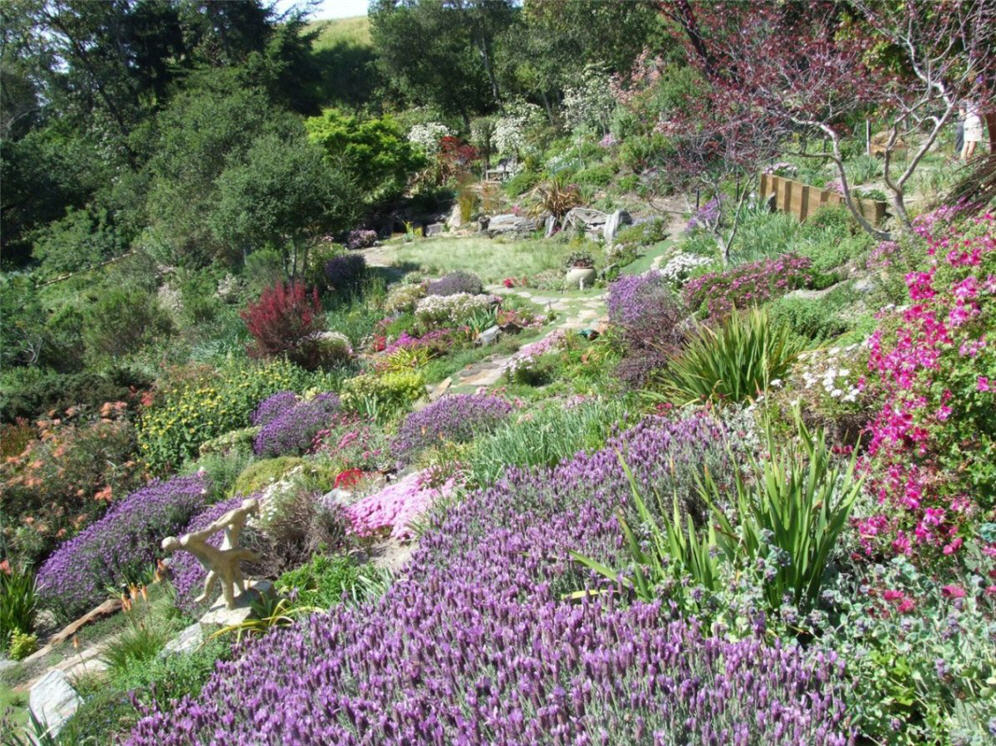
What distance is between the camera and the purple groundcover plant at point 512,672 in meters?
1.75

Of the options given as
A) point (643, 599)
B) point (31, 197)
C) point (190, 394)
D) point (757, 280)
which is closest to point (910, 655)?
point (643, 599)

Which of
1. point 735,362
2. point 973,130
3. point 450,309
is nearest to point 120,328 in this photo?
point 450,309

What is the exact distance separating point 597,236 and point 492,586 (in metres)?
14.6

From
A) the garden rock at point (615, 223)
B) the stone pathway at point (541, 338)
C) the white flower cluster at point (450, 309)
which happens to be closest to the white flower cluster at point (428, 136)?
the garden rock at point (615, 223)

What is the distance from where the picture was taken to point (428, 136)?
87.6ft

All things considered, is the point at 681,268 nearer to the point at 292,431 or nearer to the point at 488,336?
the point at 488,336

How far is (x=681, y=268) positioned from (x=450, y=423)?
19.3ft

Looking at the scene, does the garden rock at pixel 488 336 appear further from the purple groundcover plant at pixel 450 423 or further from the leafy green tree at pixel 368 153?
the leafy green tree at pixel 368 153

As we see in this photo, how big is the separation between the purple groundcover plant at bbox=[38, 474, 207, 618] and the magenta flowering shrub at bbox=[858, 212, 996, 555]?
567cm

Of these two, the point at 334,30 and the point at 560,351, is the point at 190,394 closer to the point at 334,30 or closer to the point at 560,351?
the point at 560,351

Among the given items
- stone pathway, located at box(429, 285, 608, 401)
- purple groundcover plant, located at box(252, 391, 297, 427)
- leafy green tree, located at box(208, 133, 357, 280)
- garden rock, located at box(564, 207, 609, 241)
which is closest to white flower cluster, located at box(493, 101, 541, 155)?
garden rock, located at box(564, 207, 609, 241)

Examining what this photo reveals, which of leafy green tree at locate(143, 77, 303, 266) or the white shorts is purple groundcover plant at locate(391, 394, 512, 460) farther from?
leafy green tree at locate(143, 77, 303, 266)

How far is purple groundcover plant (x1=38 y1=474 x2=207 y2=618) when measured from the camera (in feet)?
18.6

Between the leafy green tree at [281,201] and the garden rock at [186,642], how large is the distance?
464 inches
